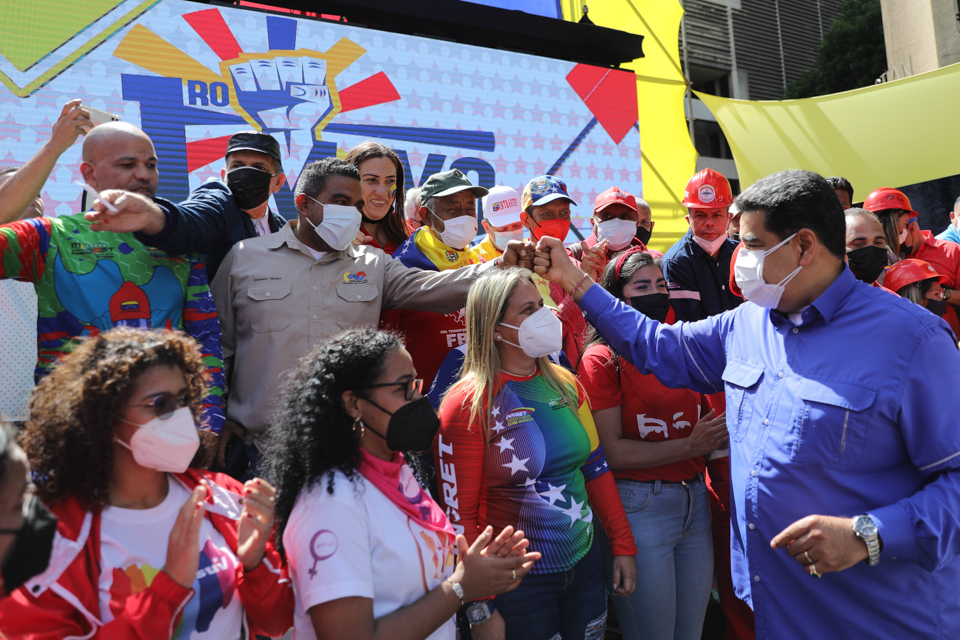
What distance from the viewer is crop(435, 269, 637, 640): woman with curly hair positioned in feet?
8.31

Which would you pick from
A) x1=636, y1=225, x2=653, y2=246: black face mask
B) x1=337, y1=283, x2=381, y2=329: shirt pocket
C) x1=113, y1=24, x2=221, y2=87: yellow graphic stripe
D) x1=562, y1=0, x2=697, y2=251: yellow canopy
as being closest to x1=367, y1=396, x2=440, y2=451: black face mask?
x1=337, y1=283, x2=381, y2=329: shirt pocket

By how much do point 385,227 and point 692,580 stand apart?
2495mm

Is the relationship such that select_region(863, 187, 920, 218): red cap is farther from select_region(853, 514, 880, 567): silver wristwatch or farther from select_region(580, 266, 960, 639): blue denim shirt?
select_region(853, 514, 880, 567): silver wristwatch

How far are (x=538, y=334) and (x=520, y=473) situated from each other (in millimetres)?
560

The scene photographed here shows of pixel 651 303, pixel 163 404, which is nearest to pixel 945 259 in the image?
pixel 651 303

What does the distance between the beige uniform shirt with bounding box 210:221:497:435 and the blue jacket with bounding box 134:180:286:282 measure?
5.2 inches

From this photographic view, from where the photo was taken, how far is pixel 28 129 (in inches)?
230

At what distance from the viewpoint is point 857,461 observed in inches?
81.6

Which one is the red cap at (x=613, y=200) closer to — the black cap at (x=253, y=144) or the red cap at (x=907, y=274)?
the red cap at (x=907, y=274)

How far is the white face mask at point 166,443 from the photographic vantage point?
1790 mm

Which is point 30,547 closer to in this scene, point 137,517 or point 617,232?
point 137,517

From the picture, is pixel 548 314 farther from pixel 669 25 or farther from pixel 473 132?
pixel 669 25

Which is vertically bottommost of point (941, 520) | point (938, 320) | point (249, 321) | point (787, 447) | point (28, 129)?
point (941, 520)

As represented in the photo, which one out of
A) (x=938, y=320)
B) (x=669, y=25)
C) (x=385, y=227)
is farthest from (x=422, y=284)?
(x=669, y=25)
